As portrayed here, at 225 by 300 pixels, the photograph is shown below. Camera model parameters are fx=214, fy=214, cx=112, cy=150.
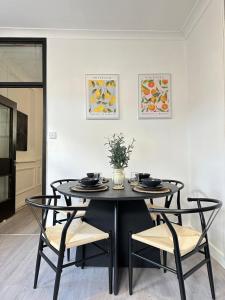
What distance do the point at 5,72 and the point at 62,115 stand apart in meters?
1.06

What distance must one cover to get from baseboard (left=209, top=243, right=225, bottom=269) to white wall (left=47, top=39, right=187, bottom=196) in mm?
954

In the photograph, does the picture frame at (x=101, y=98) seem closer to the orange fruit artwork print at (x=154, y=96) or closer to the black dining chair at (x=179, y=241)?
the orange fruit artwork print at (x=154, y=96)

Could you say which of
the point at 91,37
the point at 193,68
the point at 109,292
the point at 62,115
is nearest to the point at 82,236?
the point at 109,292

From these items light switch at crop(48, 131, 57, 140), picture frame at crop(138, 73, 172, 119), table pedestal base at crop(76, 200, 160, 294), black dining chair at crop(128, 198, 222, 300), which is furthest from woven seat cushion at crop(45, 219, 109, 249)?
picture frame at crop(138, 73, 172, 119)

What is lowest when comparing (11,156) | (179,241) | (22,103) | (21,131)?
(179,241)

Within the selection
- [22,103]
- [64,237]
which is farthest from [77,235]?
[22,103]

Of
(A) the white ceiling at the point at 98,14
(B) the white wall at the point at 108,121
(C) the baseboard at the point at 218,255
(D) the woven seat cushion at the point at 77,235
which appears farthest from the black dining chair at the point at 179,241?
(A) the white ceiling at the point at 98,14

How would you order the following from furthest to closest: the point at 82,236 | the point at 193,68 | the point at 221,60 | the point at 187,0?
the point at 193,68 → the point at 187,0 → the point at 221,60 → the point at 82,236

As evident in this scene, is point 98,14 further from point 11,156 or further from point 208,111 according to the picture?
point 11,156

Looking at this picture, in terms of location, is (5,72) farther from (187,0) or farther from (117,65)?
(187,0)

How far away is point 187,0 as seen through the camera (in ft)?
7.88

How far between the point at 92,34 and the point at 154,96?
4.06 ft

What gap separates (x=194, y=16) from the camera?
2637 mm

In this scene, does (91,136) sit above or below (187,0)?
below
